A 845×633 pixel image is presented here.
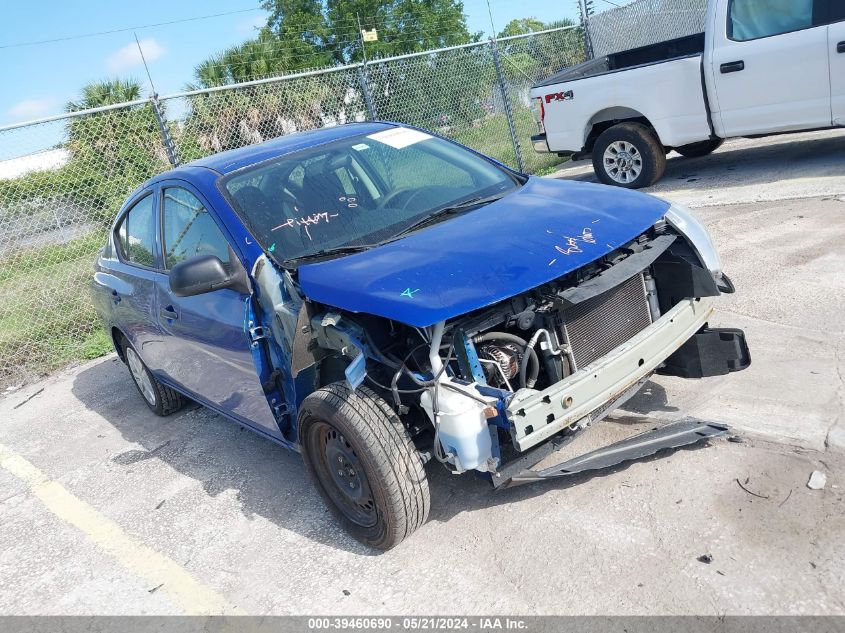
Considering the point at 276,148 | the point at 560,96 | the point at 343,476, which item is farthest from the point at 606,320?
the point at 560,96

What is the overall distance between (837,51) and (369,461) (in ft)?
22.0

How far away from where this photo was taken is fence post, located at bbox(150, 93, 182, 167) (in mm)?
8555

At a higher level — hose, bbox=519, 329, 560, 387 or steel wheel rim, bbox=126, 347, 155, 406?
hose, bbox=519, 329, 560, 387

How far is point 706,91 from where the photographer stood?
8.21 metres

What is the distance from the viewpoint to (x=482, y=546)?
3303 mm

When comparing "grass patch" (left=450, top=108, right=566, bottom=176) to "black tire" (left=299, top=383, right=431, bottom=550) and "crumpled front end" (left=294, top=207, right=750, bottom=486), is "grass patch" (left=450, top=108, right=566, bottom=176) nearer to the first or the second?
"crumpled front end" (left=294, top=207, right=750, bottom=486)

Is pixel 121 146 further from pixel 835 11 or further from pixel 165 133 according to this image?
pixel 835 11

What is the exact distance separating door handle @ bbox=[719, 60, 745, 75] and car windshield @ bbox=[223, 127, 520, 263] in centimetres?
459

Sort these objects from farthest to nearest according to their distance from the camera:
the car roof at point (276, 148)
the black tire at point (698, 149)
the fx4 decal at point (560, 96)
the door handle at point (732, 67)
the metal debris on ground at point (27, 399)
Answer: the black tire at point (698, 149) → the fx4 decal at point (560, 96) → the door handle at point (732, 67) → the metal debris on ground at point (27, 399) → the car roof at point (276, 148)

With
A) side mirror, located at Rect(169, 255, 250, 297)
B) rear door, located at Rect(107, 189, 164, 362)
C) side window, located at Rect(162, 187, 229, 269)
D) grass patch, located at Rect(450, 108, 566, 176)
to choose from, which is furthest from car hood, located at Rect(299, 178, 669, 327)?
grass patch, located at Rect(450, 108, 566, 176)

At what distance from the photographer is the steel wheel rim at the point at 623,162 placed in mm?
9021

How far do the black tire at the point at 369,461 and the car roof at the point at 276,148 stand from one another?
1.61 meters

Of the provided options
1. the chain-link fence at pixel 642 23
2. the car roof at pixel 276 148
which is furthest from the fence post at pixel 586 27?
the car roof at pixel 276 148

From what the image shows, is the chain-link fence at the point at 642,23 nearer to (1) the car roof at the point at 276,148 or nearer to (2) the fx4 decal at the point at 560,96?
(2) the fx4 decal at the point at 560,96
